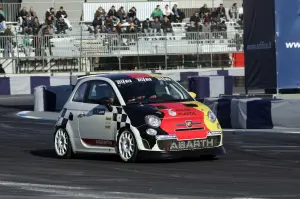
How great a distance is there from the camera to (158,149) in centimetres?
1306

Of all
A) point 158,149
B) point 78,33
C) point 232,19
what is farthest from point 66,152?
point 232,19

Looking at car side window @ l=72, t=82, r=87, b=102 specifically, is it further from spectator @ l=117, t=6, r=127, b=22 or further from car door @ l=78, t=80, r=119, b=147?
spectator @ l=117, t=6, r=127, b=22

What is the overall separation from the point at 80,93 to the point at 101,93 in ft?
1.85

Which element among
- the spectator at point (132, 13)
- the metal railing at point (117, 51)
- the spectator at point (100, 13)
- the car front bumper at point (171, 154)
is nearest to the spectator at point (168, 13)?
the spectator at point (132, 13)

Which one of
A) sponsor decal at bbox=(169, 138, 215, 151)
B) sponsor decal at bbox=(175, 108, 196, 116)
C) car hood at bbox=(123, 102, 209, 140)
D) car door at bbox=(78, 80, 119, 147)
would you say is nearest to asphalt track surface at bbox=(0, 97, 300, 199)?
sponsor decal at bbox=(169, 138, 215, 151)

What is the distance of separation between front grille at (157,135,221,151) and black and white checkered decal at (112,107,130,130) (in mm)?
647

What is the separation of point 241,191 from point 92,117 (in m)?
4.80

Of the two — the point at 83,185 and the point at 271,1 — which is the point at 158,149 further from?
the point at 271,1

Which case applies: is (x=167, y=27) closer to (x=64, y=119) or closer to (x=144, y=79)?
(x=64, y=119)

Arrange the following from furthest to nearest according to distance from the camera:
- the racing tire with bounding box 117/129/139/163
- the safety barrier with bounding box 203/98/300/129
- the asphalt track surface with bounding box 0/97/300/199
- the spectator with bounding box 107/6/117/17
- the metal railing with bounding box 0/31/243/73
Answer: the spectator with bounding box 107/6/117/17 → the metal railing with bounding box 0/31/243/73 → the safety barrier with bounding box 203/98/300/129 → the racing tire with bounding box 117/129/139/163 → the asphalt track surface with bounding box 0/97/300/199

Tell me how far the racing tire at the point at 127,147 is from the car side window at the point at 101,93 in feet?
2.06

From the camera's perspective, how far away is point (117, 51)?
36406 millimetres

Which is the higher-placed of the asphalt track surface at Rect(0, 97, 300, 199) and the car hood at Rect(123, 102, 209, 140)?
the car hood at Rect(123, 102, 209, 140)

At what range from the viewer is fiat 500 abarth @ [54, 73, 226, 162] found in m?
13.1
